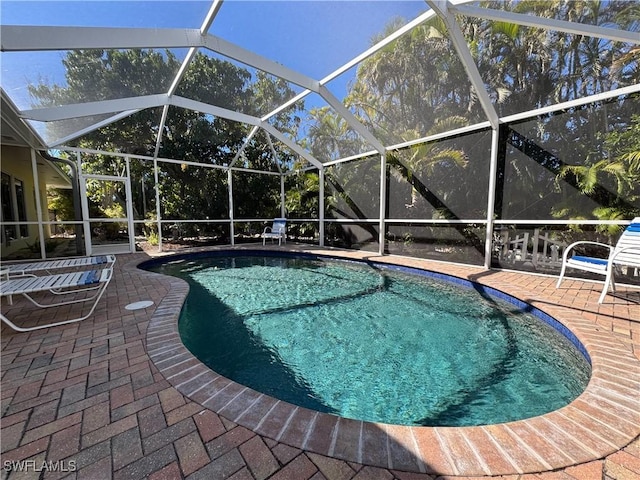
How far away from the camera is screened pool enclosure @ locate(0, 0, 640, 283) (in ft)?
13.0

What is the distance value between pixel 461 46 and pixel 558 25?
116cm

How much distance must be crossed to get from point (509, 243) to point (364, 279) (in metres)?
2.94

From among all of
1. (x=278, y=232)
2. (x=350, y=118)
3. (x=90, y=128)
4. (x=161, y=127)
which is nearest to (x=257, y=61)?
(x=350, y=118)

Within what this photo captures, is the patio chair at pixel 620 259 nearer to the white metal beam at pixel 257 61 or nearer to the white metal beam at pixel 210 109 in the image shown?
the white metal beam at pixel 257 61

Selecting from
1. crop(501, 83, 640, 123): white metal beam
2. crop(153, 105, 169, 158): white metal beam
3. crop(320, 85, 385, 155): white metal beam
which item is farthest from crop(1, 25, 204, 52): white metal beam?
crop(501, 83, 640, 123): white metal beam

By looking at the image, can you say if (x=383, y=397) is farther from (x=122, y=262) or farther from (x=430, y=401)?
(x=122, y=262)

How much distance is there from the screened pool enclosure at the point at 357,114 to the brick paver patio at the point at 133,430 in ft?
10.6

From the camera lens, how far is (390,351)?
9.53 ft

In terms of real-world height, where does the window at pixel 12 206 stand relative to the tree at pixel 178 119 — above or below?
below

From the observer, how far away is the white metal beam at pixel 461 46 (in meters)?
3.62

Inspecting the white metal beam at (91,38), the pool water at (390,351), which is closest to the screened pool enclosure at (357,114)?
the white metal beam at (91,38)

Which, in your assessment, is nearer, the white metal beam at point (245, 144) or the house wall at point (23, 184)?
the house wall at point (23, 184)

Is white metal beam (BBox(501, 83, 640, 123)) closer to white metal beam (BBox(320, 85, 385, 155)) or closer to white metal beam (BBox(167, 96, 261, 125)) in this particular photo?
white metal beam (BBox(320, 85, 385, 155))

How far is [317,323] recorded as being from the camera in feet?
11.7
